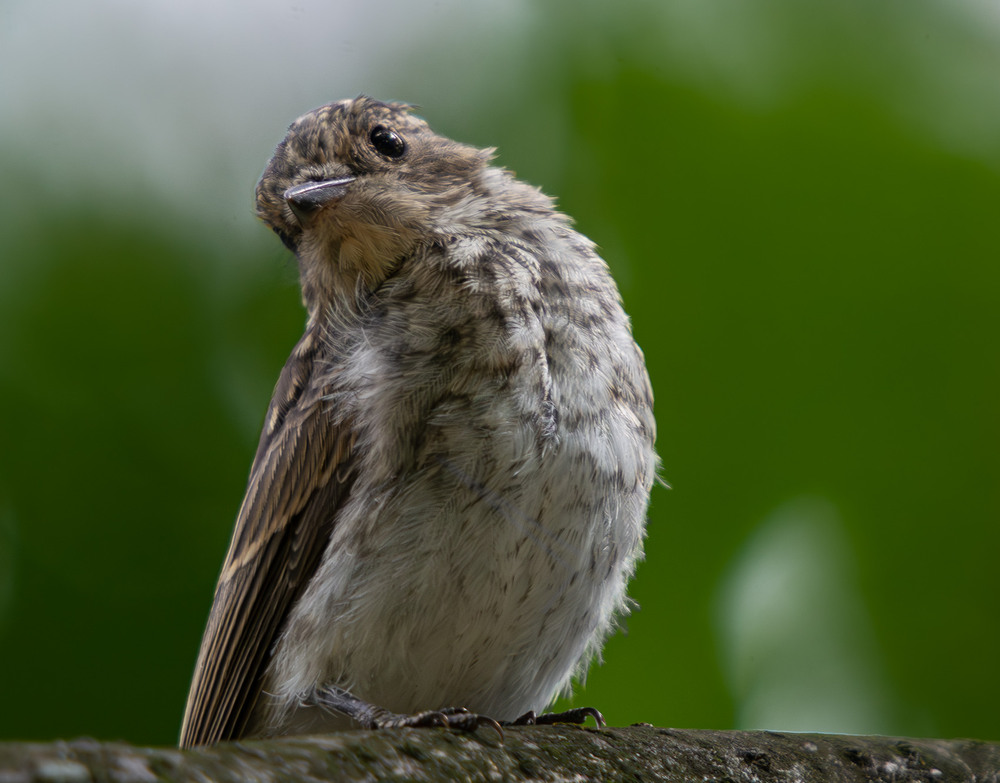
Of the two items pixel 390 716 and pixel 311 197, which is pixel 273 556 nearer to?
pixel 390 716

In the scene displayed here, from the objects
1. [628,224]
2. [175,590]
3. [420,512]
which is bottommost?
[175,590]

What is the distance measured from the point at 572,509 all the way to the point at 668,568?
1.67 feet

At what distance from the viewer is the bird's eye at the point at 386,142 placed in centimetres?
156

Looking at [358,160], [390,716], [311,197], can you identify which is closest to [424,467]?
[390,716]

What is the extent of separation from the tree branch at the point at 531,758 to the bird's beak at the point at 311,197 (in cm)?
79

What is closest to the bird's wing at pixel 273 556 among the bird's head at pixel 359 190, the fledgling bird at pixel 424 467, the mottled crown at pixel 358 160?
the fledgling bird at pixel 424 467

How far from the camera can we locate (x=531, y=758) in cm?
94

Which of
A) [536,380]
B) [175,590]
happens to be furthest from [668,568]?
[175,590]

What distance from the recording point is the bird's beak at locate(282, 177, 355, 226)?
1401mm

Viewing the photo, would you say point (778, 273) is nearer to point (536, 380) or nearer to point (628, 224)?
point (628, 224)

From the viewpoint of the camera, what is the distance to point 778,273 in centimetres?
182

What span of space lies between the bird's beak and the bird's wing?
8.0 inches

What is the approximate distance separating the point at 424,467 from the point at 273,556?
0.33 meters

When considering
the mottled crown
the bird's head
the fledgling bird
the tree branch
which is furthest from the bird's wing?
the tree branch
